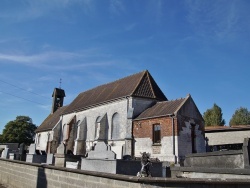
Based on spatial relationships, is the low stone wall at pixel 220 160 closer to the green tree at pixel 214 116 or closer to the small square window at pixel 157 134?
the small square window at pixel 157 134

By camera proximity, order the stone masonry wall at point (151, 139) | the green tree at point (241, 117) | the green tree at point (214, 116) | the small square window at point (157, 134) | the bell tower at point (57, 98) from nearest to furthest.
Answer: the stone masonry wall at point (151, 139)
the small square window at point (157, 134)
the bell tower at point (57, 98)
the green tree at point (214, 116)
the green tree at point (241, 117)

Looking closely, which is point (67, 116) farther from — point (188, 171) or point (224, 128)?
point (188, 171)

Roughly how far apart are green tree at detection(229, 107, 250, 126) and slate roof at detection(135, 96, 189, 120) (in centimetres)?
3656

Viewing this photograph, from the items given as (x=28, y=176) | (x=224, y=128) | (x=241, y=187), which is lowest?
(x=28, y=176)

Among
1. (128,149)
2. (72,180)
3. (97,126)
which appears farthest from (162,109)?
(72,180)

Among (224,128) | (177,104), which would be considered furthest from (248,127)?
(177,104)

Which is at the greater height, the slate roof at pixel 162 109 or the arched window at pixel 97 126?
the slate roof at pixel 162 109

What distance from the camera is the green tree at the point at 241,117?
176 ft

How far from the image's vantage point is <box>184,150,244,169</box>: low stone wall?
968 centimetres

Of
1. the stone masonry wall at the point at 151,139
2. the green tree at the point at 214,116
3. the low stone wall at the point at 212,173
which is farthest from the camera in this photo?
the green tree at the point at 214,116

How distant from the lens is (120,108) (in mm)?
25984

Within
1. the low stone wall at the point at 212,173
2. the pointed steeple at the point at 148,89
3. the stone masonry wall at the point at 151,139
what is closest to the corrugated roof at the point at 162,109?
the stone masonry wall at the point at 151,139

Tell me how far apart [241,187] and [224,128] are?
25.4m

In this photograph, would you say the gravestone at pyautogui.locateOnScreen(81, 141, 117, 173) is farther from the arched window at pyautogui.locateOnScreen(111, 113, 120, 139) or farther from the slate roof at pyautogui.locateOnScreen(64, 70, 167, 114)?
the arched window at pyautogui.locateOnScreen(111, 113, 120, 139)
